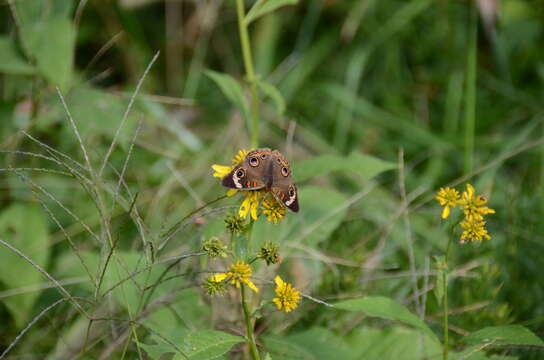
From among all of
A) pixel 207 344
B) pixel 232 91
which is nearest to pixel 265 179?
pixel 207 344

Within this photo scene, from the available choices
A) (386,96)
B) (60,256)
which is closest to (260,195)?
(60,256)

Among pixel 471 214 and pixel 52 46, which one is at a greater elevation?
pixel 52 46

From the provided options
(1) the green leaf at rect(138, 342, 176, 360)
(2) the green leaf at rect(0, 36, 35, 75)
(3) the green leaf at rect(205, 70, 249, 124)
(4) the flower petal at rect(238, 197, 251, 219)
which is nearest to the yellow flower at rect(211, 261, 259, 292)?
(4) the flower petal at rect(238, 197, 251, 219)

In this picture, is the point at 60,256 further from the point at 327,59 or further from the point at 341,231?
the point at 327,59

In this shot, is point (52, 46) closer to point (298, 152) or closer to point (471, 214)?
point (298, 152)

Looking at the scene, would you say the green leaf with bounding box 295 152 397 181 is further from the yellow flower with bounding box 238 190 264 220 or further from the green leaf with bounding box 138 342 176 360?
the green leaf with bounding box 138 342 176 360
